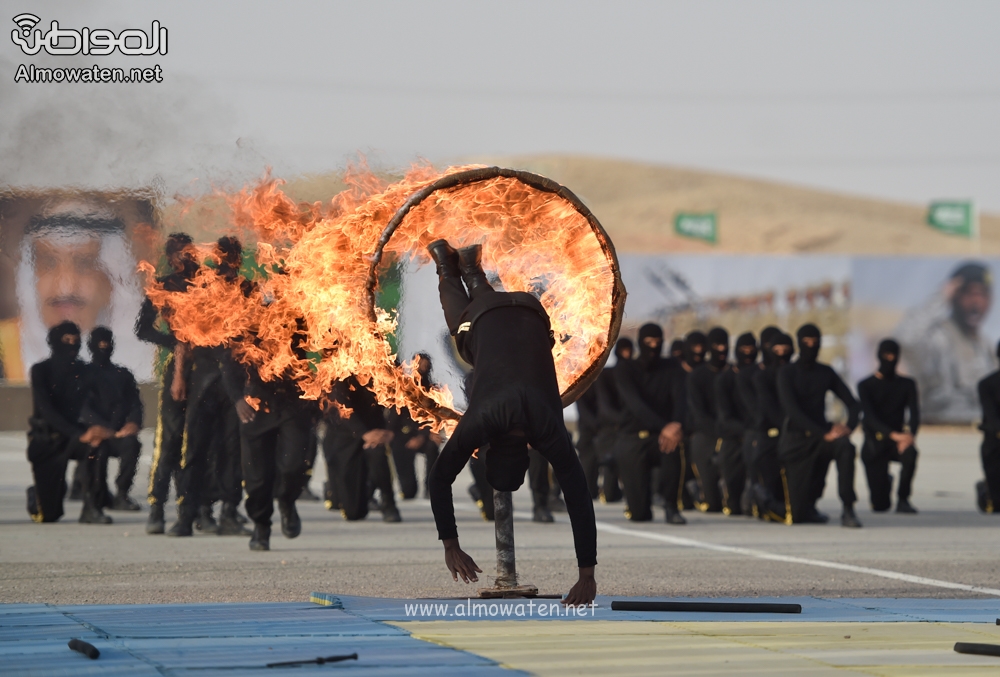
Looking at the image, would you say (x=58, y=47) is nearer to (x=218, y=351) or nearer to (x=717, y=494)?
(x=218, y=351)

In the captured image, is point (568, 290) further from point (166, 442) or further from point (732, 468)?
point (732, 468)

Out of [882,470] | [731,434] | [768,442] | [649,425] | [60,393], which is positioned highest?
[60,393]

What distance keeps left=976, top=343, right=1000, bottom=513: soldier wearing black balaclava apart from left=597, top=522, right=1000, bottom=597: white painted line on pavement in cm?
498

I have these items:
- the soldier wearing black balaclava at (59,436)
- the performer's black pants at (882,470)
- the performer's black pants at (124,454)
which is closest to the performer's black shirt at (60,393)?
the soldier wearing black balaclava at (59,436)

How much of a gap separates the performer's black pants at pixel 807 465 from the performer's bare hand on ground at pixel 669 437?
→ 1.21m

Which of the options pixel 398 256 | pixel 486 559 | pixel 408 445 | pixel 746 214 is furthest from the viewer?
pixel 746 214

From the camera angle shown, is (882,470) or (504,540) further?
(882,470)

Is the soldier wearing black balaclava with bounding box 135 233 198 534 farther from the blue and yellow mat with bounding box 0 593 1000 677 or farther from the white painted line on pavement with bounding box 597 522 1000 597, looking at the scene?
the white painted line on pavement with bounding box 597 522 1000 597

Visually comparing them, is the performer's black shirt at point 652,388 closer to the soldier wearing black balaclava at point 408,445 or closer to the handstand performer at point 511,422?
the soldier wearing black balaclava at point 408,445

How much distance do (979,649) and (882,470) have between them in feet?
36.9

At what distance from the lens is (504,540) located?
333 inches

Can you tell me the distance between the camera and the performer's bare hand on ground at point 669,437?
15664 mm

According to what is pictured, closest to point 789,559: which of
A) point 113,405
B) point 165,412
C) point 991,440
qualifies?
point 165,412

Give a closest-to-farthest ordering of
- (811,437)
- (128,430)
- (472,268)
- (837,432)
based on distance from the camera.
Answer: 1. (472,268)
2. (128,430)
3. (837,432)
4. (811,437)
